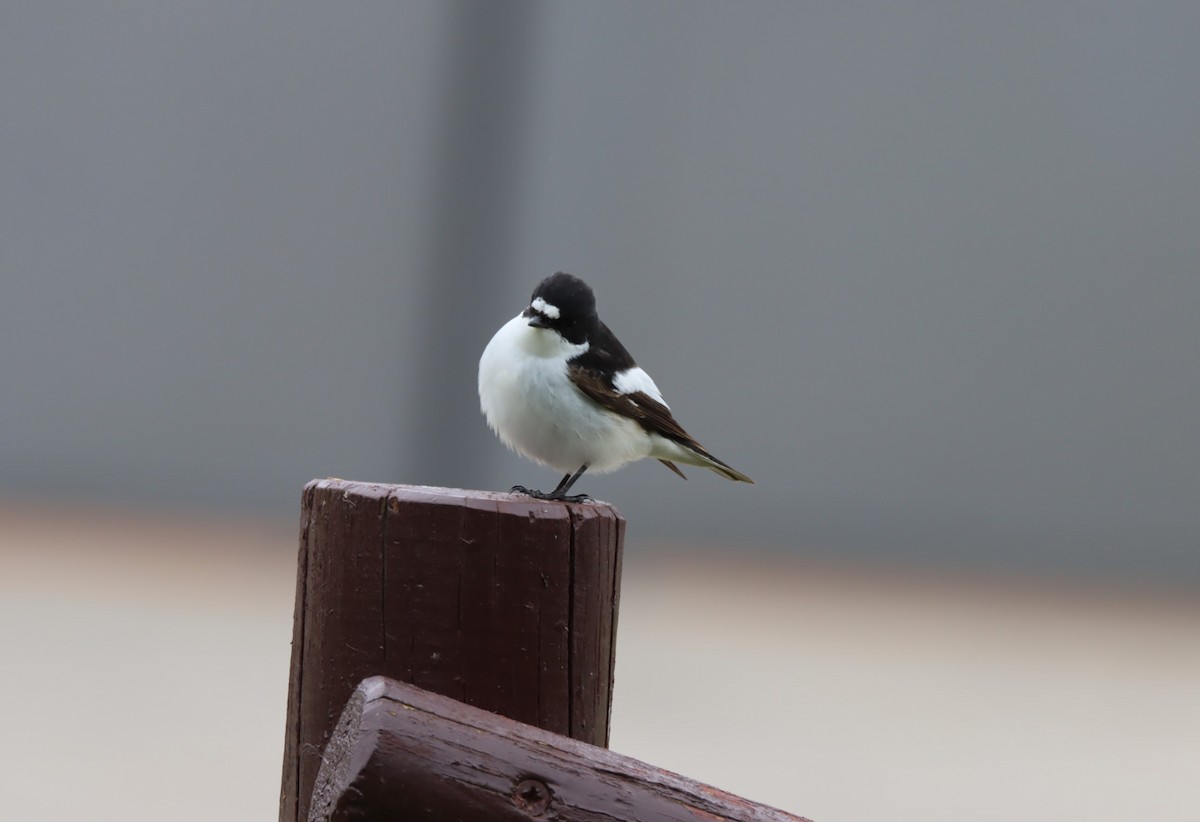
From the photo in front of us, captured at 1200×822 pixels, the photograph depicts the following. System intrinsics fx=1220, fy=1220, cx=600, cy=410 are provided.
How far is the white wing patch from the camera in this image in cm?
320

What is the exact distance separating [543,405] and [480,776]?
180 centimetres

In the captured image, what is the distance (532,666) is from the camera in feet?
5.61

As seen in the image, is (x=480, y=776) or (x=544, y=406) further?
(x=544, y=406)

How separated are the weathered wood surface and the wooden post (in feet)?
0.89

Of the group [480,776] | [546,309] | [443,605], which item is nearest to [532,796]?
[480,776]

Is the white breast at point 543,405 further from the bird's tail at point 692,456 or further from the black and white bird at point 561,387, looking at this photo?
the bird's tail at point 692,456

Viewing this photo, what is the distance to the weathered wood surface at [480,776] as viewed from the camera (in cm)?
129

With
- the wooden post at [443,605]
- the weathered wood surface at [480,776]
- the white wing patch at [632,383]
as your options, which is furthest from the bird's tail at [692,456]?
the weathered wood surface at [480,776]

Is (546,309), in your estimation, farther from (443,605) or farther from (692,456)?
(443,605)

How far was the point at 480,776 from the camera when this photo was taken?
1.32 metres

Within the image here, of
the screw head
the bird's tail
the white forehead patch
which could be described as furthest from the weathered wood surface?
the bird's tail

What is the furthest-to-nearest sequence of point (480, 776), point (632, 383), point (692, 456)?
1. point (692, 456)
2. point (632, 383)
3. point (480, 776)

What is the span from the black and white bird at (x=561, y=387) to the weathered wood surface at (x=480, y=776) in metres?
1.66

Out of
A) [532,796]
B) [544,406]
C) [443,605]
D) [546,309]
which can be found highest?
[546,309]
